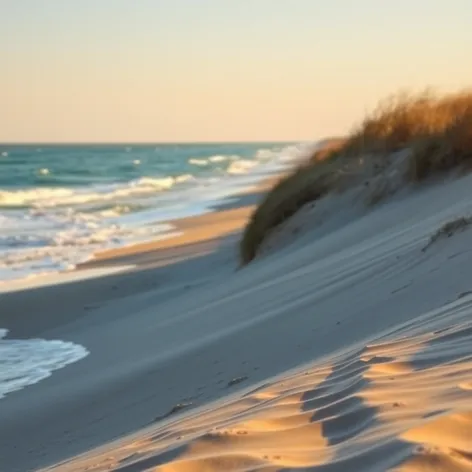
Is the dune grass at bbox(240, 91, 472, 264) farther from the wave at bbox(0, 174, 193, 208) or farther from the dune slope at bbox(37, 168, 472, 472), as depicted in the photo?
the wave at bbox(0, 174, 193, 208)

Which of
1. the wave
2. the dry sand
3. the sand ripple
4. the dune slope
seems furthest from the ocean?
the sand ripple

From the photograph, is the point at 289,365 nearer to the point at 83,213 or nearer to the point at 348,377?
the point at 348,377

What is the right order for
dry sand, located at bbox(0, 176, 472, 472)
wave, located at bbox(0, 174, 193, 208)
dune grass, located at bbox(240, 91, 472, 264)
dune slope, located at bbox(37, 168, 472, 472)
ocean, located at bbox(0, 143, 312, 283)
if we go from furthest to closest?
wave, located at bbox(0, 174, 193, 208) → ocean, located at bbox(0, 143, 312, 283) → dune grass, located at bbox(240, 91, 472, 264) → dry sand, located at bbox(0, 176, 472, 472) → dune slope, located at bbox(37, 168, 472, 472)

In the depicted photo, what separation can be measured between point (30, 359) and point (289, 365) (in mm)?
4152

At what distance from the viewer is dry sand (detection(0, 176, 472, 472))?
2.74m

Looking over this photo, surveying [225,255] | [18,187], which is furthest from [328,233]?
[18,187]

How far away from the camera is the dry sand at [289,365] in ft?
8.98

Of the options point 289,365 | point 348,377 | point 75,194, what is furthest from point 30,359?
point 75,194

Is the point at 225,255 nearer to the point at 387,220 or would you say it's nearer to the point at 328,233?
the point at 328,233

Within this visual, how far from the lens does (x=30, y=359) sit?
832 cm

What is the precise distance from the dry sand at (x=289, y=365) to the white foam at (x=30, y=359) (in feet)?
0.57

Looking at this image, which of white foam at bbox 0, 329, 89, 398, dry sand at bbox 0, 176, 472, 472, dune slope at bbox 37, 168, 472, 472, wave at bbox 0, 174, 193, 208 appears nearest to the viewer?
dune slope at bbox 37, 168, 472, 472

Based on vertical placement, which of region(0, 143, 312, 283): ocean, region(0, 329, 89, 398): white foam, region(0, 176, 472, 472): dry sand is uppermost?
region(0, 143, 312, 283): ocean

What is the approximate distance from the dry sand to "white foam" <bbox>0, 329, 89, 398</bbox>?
173mm
